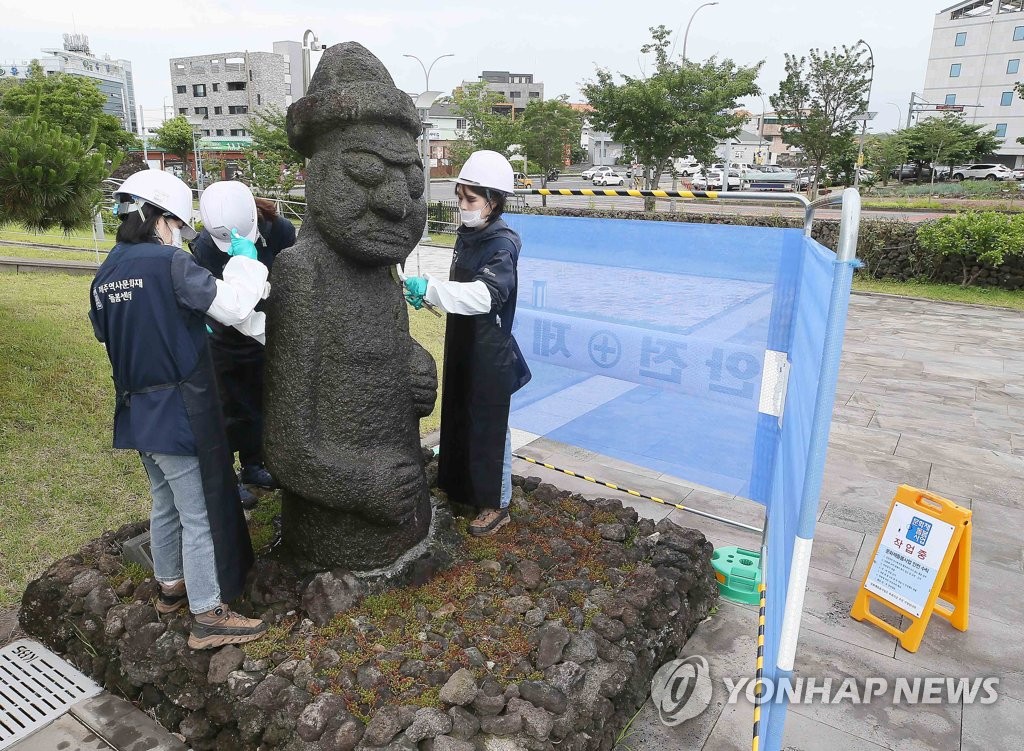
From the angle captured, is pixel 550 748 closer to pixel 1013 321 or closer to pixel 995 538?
pixel 995 538

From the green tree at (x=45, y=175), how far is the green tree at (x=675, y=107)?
58.1 feet

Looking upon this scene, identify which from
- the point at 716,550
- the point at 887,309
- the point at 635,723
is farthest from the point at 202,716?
the point at 887,309

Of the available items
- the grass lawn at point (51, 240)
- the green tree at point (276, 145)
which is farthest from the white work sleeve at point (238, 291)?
the green tree at point (276, 145)

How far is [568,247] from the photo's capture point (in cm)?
471

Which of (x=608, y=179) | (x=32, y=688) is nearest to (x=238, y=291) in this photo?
(x=32, y=688)

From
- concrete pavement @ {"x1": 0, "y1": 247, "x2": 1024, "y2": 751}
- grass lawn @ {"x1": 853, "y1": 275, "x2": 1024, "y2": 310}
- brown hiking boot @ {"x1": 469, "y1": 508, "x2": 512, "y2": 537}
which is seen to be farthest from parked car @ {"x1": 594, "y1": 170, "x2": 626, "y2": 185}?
brown hiking boot @ {"x1": 469, "y1": 508, "x2": 512, "y2": 537}

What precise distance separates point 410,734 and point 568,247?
313cm

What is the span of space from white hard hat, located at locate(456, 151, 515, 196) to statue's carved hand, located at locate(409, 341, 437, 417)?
0.82 metres

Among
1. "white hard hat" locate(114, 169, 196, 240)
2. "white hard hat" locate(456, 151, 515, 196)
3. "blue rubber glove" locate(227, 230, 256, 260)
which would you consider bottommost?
"blue rubber glove" locate(227, 230, 256, 260)

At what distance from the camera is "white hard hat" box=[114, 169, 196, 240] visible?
8.33ft

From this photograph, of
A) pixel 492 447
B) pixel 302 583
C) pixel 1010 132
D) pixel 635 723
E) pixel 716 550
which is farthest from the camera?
pixel 1010 132

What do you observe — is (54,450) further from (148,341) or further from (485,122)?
(485,122)

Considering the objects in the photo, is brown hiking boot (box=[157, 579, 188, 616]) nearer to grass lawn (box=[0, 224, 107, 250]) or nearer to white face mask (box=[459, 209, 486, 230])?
white face mask (box=[459, 209, 486, 230])

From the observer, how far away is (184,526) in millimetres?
Result: 2771
